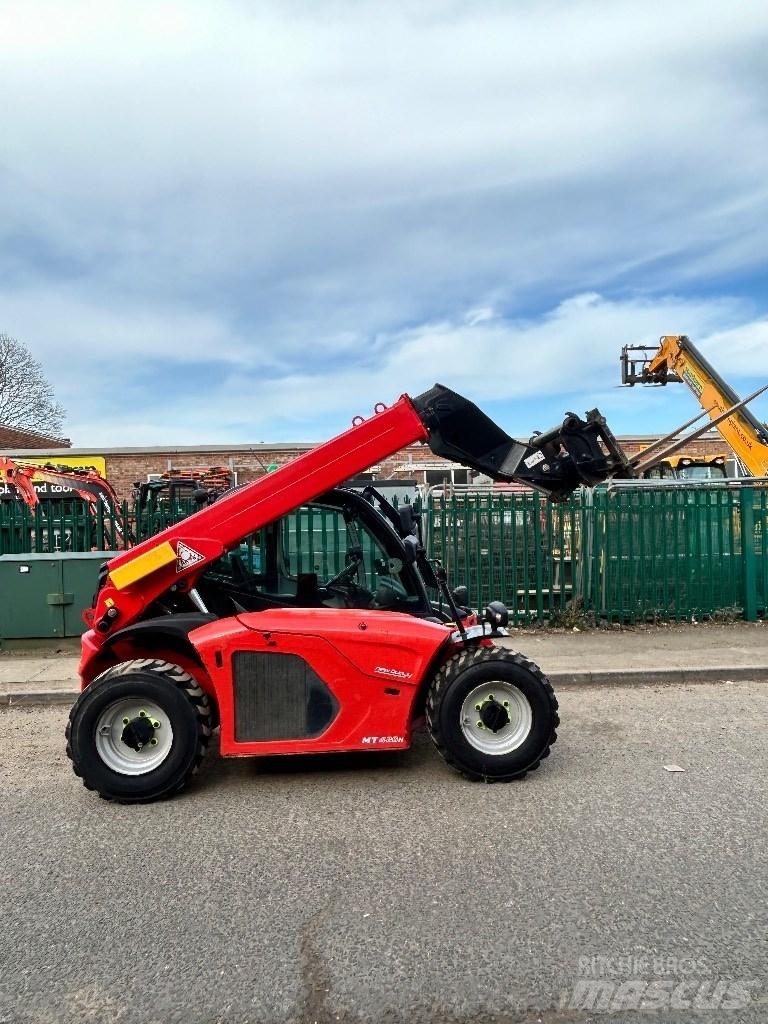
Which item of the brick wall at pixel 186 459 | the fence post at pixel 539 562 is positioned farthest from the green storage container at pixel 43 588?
the brick wall at pixel 186 459

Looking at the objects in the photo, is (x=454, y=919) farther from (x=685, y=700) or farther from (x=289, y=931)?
(x=685, y=700)

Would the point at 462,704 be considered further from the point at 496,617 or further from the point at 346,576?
the point at 346,576

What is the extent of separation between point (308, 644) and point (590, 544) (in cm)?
647

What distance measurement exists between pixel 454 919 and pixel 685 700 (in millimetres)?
4523

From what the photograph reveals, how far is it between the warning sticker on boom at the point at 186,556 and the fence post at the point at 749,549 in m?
8.23

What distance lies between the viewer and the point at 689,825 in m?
4.10

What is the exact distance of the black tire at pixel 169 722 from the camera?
4453 millimetres

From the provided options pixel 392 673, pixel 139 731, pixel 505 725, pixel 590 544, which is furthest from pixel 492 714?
pixel 590 544

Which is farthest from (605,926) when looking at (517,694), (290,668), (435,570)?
(435,570)

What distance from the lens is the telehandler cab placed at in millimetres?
4504

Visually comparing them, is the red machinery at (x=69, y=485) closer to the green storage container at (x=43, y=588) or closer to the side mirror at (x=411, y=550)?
the green storage container at (x=43, y=588)

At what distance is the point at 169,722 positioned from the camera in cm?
450

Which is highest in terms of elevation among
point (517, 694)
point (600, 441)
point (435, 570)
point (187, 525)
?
point (600, 441)

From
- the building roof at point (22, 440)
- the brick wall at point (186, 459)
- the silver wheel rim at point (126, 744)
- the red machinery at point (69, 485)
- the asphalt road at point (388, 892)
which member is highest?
the building roof at point (22, 440)
